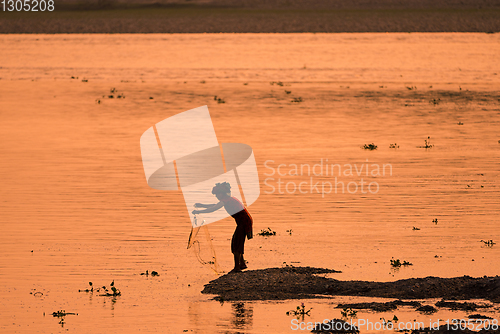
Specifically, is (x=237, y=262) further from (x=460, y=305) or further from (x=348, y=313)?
(x=460, y=305)

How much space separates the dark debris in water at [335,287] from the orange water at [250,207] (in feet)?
1.31

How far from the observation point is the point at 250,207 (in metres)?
20.9

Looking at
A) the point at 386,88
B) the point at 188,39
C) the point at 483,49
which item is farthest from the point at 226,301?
the point at 188,39

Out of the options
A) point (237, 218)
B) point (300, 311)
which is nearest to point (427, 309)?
point (300, 311)

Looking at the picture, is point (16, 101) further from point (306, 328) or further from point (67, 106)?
point (306, 328)

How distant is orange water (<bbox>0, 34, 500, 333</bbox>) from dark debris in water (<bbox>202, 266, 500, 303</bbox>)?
40 cm

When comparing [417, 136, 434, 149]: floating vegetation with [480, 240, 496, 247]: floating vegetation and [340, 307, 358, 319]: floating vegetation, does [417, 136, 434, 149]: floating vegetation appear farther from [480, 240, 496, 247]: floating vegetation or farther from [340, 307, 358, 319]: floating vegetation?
[340, 307, 358, 319]: floating vegetation

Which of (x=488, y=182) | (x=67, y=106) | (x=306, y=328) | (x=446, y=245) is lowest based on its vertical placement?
(x=306, y=328)

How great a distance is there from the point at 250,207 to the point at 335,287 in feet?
25.5

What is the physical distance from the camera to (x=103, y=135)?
33469 millimetres
